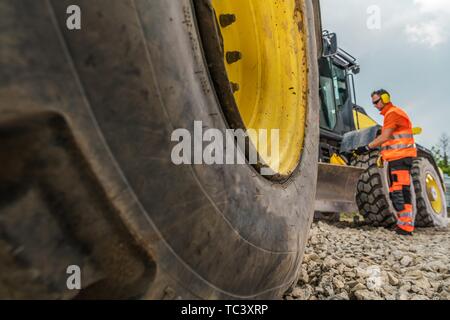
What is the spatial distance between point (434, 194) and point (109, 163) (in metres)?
5.82

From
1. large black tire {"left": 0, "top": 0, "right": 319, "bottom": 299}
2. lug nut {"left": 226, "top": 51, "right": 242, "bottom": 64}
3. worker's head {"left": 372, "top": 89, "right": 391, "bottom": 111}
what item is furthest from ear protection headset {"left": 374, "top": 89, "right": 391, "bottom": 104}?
large black tire {"left": 0, "top": 0, "right": 319, "bottom": 299}

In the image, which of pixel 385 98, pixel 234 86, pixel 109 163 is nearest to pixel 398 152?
pixel 385 98

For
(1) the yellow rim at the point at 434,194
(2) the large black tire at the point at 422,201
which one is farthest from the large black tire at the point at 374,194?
(1) the yellow rim at the point at 434,194

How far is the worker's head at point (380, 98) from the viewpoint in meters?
4.16

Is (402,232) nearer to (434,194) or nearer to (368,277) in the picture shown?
(434,194)

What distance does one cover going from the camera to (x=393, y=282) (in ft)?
4.78

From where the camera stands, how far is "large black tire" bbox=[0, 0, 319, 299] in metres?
0.46

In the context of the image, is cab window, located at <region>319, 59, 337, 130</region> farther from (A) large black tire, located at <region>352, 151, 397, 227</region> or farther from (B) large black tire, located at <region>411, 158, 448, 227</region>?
(B) large black tire, located at <region>411, 158, 448, 227</region>

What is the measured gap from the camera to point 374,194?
12.9ft

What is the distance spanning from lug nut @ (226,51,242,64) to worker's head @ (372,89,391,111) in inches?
134

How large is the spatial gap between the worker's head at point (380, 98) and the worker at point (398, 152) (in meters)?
0.09
